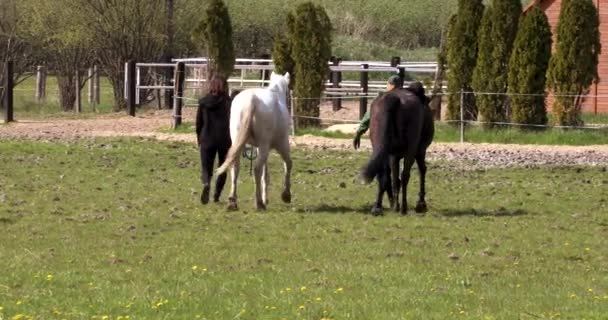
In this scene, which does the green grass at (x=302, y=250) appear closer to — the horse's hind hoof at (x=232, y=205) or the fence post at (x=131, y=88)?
the horse's hind hoof at (x=232, y=205)

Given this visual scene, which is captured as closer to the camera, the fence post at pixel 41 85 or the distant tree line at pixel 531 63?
the distant tree line at pixel 531 63

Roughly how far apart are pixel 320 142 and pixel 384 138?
11.8 m

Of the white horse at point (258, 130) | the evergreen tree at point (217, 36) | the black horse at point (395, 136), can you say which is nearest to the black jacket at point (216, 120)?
the white horse at point (258, 130)

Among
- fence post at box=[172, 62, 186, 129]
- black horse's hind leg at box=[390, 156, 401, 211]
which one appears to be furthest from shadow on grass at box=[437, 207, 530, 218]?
fence post at box=[172, 62, 186, 129]

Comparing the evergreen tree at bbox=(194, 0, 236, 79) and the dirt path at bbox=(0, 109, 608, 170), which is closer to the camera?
the dirt path at bbox=(0, 109, 608, 170)

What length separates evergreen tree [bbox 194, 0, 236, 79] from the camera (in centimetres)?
3175

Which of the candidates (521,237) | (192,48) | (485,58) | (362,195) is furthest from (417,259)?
(192,48)

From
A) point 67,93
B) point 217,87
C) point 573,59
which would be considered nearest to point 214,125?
point 217,87

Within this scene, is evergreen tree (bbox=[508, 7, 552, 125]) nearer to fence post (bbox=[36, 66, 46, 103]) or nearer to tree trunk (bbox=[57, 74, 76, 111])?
tree trunk (bbox=[57, 74, 76, 111])

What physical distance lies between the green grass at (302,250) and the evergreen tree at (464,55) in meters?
8.31

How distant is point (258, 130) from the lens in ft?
49.7

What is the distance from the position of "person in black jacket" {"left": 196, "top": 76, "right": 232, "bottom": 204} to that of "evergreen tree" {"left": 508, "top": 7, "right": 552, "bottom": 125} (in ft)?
39.3

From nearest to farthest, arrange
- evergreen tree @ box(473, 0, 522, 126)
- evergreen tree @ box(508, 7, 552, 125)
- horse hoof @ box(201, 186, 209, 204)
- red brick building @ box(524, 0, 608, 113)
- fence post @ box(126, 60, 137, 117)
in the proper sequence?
horse hoof @ box(201, 186, 209, 204) → evergreen tree @ box(508, 7, 552, 125) → evergreen tree @ box(473, 0, 522, 126) → red brick building @ box(524, 0, 608, 113) → fence post @ box(126, 60, 137, 117)

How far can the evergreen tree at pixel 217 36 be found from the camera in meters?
31.8
